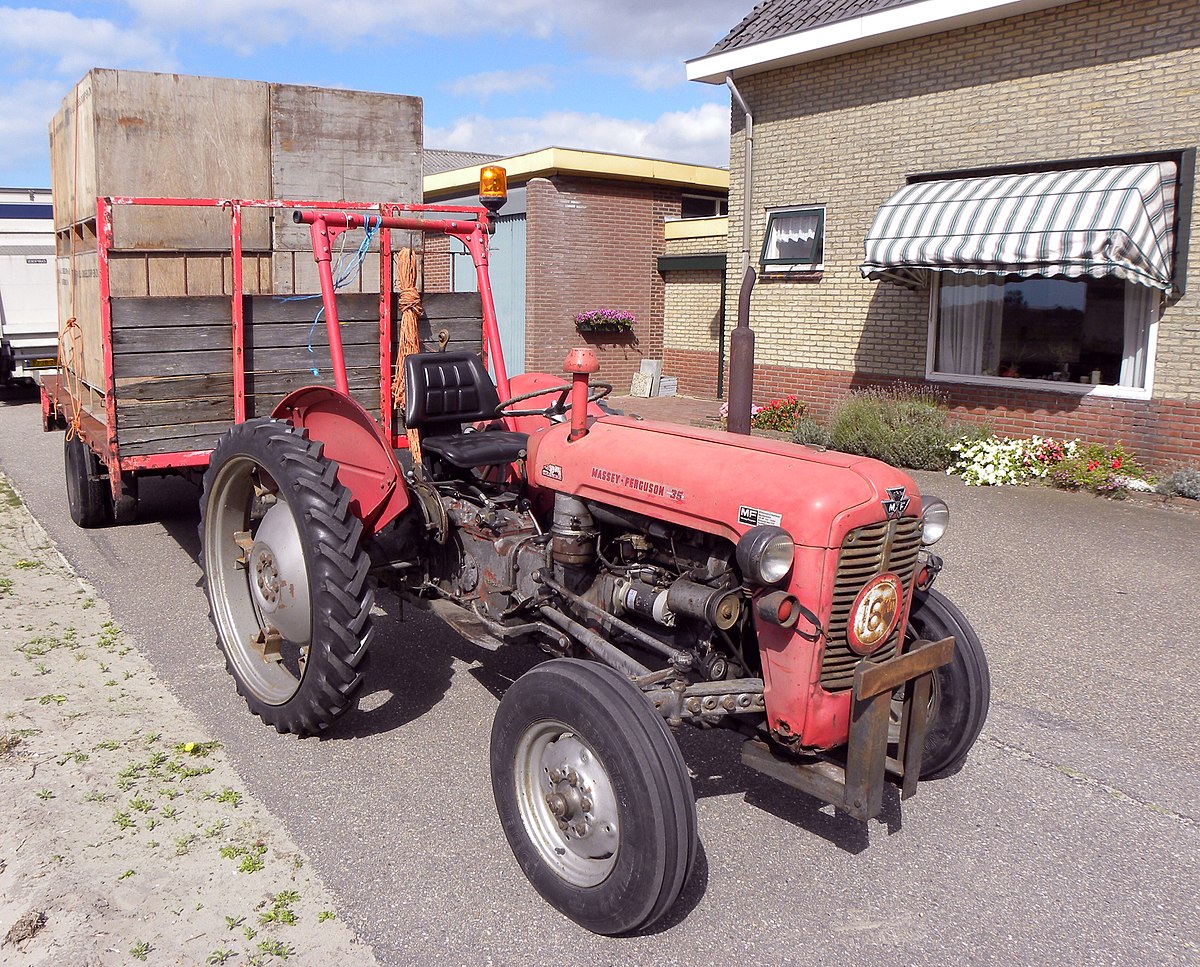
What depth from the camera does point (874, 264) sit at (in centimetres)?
1014

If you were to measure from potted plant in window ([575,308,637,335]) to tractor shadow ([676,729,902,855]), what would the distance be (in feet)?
41.5

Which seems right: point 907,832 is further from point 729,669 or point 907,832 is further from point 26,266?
point 26,266

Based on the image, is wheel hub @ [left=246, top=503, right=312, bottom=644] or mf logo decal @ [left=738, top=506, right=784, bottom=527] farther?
wheel hub @ [left=246, top=503, right=312, bottom=644]

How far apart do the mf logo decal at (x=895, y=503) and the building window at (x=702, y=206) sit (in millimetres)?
14911

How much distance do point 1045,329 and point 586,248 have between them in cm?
802

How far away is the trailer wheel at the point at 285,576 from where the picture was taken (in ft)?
11.9

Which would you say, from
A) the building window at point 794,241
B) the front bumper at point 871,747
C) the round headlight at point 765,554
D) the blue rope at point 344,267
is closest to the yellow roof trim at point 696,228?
the building window at point 794,241

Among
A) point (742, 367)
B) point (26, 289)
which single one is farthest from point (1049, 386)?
point (26, 289)

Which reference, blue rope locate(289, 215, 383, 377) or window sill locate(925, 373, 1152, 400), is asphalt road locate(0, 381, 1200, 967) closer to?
blue rope locate(289, 215, 383, 377)

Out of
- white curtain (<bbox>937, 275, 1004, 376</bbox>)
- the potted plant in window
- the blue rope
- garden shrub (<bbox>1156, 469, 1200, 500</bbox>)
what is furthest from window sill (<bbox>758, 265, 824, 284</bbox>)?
the blue rope

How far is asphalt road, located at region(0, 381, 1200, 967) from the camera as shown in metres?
2.78

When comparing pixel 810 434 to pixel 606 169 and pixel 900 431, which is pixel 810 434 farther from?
pixel 606 169

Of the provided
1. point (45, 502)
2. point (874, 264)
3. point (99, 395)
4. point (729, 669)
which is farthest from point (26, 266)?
point (729, 669)

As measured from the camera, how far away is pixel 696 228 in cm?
1611
